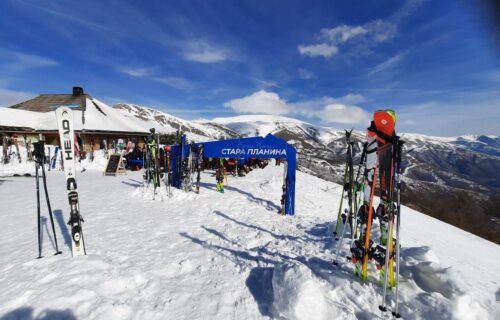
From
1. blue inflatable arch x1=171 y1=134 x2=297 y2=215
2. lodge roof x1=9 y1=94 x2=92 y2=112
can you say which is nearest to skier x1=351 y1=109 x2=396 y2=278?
blue inflatable arch x1=171 y1=134 x2=297 y2=215

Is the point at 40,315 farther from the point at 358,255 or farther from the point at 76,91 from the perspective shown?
the point at 76,91

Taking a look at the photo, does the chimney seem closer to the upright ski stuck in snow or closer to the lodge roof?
the lodge roof

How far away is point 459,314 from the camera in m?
3.41

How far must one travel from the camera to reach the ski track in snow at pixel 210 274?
3.79 meters

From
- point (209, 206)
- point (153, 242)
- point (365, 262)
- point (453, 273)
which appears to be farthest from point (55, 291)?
point (209, 206)

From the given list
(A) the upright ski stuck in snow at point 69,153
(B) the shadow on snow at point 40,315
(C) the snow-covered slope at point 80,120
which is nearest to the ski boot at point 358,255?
(B) the shadow on snow at point 40,315

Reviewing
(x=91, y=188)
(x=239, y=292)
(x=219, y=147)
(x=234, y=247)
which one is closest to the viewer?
(x=239, y=292)

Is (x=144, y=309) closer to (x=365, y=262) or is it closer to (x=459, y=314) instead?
(x=365, y=262)

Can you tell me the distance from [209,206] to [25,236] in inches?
234

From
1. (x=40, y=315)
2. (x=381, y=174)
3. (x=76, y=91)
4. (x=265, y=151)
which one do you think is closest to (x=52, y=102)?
(x=76, y=91)

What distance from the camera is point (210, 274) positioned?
5.15 m

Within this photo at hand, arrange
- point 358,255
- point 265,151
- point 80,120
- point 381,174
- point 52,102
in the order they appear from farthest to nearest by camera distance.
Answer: point 52,102 → point 80,120 → point 265,151 → point 381,174 → point 358,255

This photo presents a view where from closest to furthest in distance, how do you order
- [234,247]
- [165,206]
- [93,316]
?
1. [93,316]
2. [234,247]
3. [165,206]

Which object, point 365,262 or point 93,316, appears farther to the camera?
point 365,262
